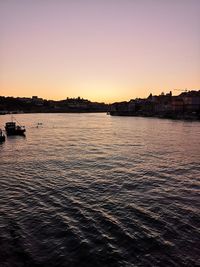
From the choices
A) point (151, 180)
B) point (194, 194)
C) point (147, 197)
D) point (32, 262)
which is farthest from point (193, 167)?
point (32, 262)

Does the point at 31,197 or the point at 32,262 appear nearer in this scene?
the point at 32,262

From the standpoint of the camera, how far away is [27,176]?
113ft

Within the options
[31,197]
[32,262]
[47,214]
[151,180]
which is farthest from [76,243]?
[151,180]

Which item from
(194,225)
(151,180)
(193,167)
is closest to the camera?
(194,225)

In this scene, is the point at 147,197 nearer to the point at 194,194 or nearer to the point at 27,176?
the point at 194,194

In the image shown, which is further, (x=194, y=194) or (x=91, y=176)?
(x=91, y=176)

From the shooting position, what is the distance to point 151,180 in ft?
106

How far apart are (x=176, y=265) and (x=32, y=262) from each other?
24.4ft

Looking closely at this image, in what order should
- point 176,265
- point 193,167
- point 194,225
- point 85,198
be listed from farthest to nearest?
point 193,167
point 85,198
point 194,225
point 176,265

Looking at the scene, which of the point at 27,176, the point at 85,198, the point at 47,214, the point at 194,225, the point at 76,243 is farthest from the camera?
the point at 27,176

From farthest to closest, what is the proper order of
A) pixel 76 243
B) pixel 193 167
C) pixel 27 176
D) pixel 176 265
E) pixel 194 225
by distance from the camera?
pixel 193 167 → pixel 27 176 → pixel 194 225 → pixel 76 243 → pixel 176 265

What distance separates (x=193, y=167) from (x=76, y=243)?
26.5 m

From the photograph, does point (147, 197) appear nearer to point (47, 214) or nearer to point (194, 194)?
point (194, 194)

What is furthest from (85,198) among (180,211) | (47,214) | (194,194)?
(194,194)
